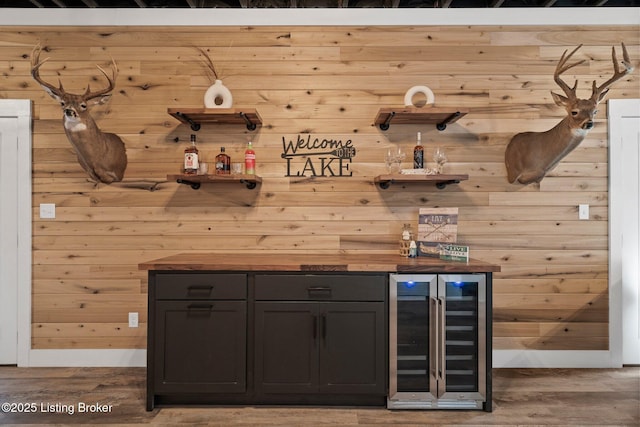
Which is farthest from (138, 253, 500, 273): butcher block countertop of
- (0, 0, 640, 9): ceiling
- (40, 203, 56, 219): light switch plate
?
(0, 0, 640, 9): ceiling

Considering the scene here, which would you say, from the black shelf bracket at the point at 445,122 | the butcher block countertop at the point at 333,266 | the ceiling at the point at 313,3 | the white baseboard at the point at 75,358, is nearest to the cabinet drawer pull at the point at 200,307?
the butcher block countertop at the point at 333,266

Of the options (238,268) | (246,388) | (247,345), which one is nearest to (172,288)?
(238,268)

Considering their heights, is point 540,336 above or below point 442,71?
below

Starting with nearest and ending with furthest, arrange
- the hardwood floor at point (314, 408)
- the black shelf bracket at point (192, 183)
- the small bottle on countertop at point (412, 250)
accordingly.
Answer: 1. the hardwood floor at point (314, 408)
2. the small bottle on countertop at point (412, 250)
3. the black shelf bracket at point (192, 183)

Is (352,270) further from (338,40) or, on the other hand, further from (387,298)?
(338,40)

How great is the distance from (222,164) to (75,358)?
1.94 m

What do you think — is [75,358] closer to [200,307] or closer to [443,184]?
[200,307]

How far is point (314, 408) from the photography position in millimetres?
2564

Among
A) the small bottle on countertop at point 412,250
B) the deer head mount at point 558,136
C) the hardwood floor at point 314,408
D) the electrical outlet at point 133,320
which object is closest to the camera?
the hardwood floor at point 314,408

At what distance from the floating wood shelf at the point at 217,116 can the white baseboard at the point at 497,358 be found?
188cm

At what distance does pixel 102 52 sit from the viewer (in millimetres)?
3256

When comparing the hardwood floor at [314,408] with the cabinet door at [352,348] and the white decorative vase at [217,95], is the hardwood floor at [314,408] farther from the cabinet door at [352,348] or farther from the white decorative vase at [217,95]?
the white decorative vase at [217,95]

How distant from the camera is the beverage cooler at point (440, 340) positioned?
2496 mm

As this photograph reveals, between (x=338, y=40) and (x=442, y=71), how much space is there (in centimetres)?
88
